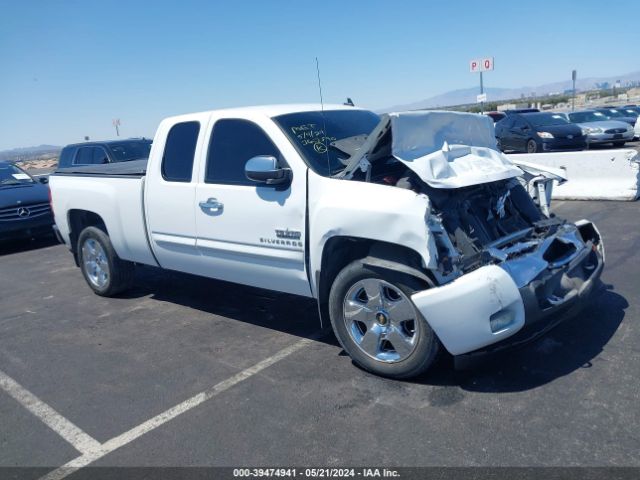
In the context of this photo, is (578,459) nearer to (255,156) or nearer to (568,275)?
(568,275)

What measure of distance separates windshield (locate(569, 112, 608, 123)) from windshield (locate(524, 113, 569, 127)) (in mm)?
1839

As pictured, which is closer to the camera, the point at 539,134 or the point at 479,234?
the point at 479,234

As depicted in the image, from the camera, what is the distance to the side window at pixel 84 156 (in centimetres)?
1178

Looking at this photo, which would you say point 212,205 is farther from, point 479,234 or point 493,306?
point 493,306

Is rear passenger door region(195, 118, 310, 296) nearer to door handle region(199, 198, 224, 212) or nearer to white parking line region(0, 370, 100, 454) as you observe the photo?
door handle region(199, 198, 224, 212)

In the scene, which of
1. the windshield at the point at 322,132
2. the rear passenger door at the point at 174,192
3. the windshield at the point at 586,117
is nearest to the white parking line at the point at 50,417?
the rear passenger door at the point at 174,192

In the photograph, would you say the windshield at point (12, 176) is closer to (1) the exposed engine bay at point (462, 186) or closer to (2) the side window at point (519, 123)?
(1) the exposed engine bay at point (462, 186)

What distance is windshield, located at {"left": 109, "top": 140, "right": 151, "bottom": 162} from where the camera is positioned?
11.3 meters

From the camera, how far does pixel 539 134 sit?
54.2 ft

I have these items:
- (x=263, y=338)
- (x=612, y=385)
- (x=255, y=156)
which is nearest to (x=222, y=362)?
(x=263, y=338)

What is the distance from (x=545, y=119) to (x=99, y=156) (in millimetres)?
13491

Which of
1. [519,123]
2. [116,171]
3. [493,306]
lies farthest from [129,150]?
[519,123]

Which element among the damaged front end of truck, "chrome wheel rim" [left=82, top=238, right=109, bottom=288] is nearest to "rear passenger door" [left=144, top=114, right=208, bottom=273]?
"chrome wheel rim" [left=82, top=238, right=109, bottom=288]

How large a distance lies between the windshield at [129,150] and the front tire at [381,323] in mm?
8638
